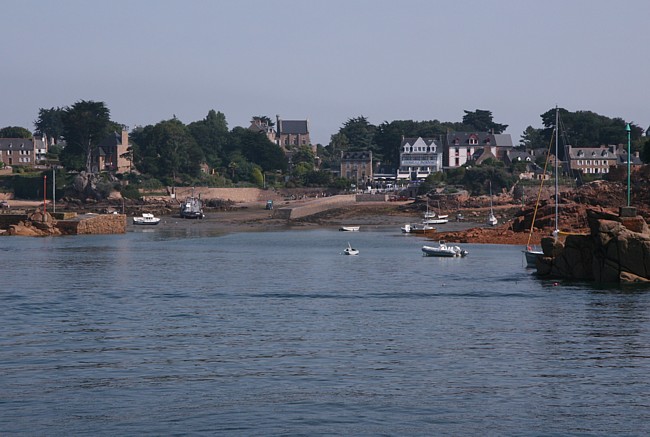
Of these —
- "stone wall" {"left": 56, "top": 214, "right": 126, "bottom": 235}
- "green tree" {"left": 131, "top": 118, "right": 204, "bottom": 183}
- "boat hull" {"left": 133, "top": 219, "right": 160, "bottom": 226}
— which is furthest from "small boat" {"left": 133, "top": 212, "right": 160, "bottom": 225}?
"green tree" {"left": 131, "top": 118, "right": 204, "bottom": 183}

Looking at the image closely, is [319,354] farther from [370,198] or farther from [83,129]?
[83,129]

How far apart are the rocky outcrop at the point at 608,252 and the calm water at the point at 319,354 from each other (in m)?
2.16

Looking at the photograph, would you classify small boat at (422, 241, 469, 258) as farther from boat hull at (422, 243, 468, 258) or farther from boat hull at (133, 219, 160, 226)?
boat hull at (133, 219, 160, 226)

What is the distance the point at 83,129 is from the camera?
7392 inches

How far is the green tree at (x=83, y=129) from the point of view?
614 ft

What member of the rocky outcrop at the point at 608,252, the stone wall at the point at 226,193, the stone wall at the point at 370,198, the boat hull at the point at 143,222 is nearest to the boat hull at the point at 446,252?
the rocky outcrop at the point at 608,252

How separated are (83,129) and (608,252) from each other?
147 meters

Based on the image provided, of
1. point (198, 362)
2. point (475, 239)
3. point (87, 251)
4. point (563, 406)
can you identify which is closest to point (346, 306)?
point (198, 362)

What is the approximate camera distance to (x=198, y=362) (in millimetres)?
34031

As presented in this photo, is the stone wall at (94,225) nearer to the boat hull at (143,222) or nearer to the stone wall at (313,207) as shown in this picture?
the boat hull at (143,222)

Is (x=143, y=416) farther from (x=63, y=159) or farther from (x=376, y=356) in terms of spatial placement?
(x=63, y=159)

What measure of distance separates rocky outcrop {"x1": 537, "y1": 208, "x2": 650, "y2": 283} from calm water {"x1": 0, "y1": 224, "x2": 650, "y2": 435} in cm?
216

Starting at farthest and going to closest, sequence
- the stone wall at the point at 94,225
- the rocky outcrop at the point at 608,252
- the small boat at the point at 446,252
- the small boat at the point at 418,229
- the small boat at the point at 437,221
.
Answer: the small boat at the point at 437,221
the stone wall at the point at 94,225
the small boat at the point at 418,229
the small boat at the point at 446,252
the rocky outcrop at the point at 608,252

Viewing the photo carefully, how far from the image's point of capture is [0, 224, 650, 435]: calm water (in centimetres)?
2620
